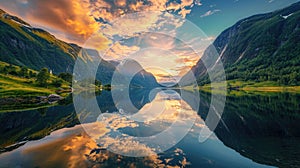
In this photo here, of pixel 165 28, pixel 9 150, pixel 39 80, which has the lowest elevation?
pixel 9 150

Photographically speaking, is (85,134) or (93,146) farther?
(85,134)

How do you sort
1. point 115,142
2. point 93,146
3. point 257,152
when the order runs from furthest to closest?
point 115,142, point 93,146, point 257,152

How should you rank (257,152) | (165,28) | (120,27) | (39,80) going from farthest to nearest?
(39,80) → (120,27) → (165,28) → (257,152)

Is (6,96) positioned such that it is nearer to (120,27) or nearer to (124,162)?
(120,27)

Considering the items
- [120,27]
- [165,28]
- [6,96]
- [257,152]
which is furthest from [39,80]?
[257,152]

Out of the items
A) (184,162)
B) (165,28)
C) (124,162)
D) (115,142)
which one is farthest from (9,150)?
(165,28)

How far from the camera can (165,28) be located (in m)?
33.3

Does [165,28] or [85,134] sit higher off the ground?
[165,28]

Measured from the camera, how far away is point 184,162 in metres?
16.5

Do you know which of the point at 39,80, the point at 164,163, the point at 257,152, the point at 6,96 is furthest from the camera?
the point at 39,80

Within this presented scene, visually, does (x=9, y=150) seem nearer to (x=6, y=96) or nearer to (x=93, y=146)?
(x=93, y=146)

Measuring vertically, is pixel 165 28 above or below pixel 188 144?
above

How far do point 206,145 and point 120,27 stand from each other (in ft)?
83.5

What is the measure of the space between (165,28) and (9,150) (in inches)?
1091
